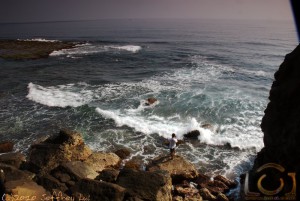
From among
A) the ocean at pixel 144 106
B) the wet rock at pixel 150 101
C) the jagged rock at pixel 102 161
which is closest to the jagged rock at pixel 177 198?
the ocean at pixel 144 106

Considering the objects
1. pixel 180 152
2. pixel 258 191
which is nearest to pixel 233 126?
pixel 180 152

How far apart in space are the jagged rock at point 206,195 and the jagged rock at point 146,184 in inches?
63.5

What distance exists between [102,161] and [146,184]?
391 cm

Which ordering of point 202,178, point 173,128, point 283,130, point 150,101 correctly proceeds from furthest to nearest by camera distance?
point 150,101, point 173,128, point 202,178, point 283,130

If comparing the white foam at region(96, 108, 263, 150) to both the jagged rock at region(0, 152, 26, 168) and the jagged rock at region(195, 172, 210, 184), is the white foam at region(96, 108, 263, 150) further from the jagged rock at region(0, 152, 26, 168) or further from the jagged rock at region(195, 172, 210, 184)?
the jagged rock at region(0, 152, 26, 168)

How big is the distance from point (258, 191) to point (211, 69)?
30.4 m

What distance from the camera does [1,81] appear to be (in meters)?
29.6

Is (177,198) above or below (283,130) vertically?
below

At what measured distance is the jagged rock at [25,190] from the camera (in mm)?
9003

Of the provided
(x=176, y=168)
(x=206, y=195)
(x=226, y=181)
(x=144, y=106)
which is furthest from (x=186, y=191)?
(x=144, y=106)

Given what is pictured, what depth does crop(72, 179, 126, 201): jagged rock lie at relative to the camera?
9.32 meters

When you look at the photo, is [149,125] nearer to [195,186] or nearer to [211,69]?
[195,186]

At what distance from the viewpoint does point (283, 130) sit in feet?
26.2

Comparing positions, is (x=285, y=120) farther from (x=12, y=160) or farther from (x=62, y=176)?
(x=12, y=160)
